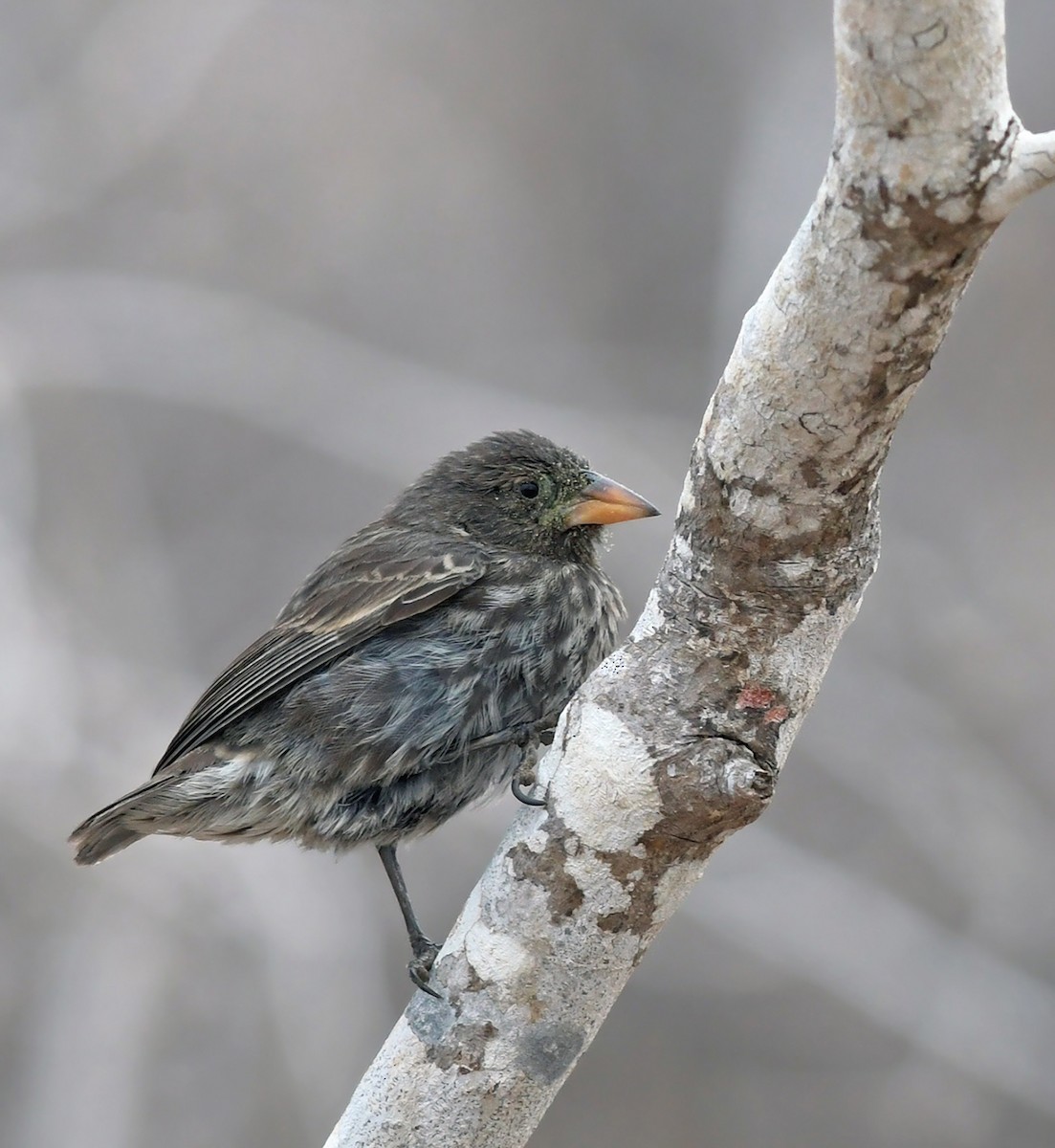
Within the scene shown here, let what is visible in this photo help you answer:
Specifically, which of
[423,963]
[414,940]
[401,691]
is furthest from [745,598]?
[414,940]

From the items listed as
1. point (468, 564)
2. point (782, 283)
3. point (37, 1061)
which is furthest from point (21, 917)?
point (782, 283)

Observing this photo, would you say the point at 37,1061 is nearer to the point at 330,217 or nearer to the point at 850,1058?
the point at 850,1058

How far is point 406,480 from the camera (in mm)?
7188

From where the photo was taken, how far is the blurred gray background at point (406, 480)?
651 cm

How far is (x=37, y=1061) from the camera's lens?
641 centimetres

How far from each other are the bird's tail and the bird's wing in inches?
9.7

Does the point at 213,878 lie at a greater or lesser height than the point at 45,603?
lesser

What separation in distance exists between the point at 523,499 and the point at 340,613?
640 mm

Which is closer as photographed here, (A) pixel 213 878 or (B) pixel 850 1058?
(A) pixel 213 878

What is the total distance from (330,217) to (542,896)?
7.50m

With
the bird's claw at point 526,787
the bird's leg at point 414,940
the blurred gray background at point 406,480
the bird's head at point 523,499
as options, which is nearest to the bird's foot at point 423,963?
the bird's leg at point 414,940

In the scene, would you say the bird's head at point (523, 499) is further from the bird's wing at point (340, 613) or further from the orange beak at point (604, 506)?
the bird's wing at point (340, 613)

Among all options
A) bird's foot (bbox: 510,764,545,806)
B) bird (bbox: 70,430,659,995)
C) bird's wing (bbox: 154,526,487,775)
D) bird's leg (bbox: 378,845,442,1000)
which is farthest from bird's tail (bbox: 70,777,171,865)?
bird's foot (bbox: 510,764,545,806)

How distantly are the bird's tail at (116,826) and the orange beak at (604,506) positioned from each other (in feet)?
4.45
